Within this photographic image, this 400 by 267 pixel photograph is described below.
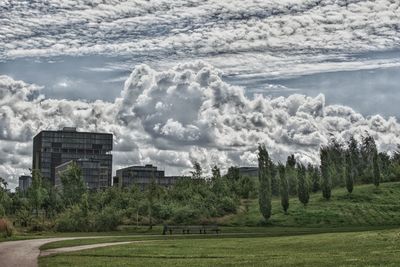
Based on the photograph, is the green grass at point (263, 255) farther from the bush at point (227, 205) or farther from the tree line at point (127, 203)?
the bush at point (227, 205)

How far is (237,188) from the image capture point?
141500 mm

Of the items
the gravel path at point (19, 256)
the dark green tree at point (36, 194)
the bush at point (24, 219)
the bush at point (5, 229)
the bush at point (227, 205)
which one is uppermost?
the dark green tree at point (36, 194)

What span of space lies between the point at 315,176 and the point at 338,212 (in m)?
44.3

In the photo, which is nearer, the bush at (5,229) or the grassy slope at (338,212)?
the bush at (5,229)

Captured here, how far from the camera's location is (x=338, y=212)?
4432 inches

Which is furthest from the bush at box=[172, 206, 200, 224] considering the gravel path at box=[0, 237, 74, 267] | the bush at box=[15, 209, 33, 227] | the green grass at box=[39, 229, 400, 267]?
the green grass at box=[39, 229, 400, 267]

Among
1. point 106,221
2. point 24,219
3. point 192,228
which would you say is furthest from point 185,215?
point 192,228

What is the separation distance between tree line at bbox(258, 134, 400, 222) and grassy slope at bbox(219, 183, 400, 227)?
8.87ft

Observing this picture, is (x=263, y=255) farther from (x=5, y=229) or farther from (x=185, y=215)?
(x=185, y=215)

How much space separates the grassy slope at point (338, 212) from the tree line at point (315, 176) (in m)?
2.70

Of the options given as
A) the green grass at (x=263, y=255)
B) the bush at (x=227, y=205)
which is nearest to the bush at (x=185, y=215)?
the bush at (x=227, y=205)

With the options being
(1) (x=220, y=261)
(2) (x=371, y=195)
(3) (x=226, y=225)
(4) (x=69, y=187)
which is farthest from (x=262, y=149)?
(1) (x=220, y=261)

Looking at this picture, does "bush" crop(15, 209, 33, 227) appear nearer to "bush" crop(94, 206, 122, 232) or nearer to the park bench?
"bush" crop(94, 206, 122, 232)

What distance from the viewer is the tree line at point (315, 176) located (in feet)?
350
